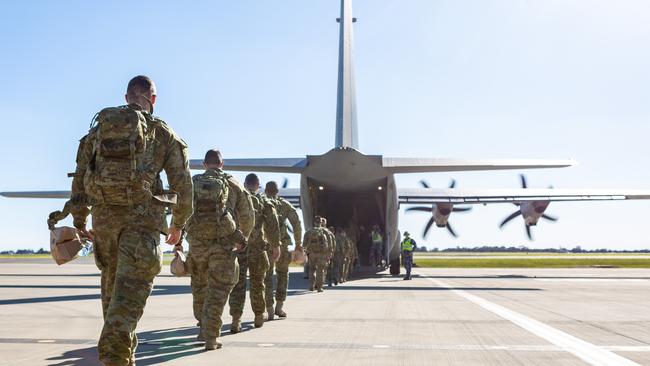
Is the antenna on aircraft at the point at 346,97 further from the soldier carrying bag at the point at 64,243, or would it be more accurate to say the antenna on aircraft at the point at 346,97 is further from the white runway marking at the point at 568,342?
the soldier carrying bag at the point at 64,243

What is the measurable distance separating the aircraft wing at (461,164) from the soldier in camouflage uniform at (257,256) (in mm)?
Result: 8677

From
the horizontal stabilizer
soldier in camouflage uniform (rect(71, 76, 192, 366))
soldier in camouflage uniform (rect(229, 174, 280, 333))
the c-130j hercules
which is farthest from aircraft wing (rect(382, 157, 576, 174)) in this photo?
the horizontal stabilizer

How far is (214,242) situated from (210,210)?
0.35 m

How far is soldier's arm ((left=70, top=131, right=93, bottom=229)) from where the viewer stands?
13.7 ft

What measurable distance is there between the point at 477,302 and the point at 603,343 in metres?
5.49

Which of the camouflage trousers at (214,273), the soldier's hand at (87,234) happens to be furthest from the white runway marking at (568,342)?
the soldier's hand at (87,234)

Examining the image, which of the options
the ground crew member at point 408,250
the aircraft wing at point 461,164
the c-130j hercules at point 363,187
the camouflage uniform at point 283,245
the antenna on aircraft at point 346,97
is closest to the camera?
the camouflage uniform at point 283,245

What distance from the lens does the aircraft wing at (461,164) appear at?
16.2 m

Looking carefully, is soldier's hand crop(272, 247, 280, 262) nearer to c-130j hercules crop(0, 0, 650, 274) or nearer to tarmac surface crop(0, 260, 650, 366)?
tarmac surface crop(0, 260, 650, 366)

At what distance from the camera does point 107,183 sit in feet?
13.2

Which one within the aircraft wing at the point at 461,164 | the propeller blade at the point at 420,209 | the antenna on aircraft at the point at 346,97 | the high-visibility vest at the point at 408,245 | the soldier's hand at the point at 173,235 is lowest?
the soldier's hand at the point at 173,235

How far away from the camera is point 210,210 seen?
21.5 feet

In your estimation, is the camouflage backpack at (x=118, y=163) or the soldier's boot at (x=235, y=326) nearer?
the camouflage backpack at (x=118, y=163)

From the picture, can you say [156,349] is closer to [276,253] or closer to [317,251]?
[276,253]
